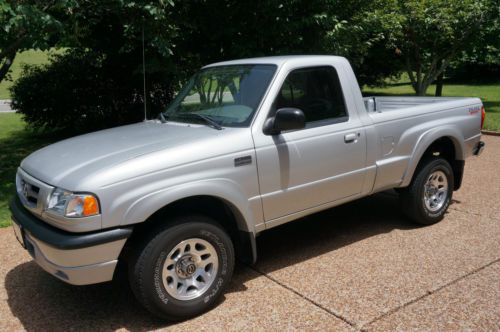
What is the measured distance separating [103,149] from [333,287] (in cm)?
216

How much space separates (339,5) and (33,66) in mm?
7863

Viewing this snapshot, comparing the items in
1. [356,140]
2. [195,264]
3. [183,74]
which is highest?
[183,74]

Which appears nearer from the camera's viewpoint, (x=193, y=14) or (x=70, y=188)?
(x=70, y=188)

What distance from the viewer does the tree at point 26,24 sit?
5684 mm

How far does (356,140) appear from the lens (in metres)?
4.55

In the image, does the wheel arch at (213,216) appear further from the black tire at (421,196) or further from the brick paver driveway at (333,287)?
the black tire at (421,196)

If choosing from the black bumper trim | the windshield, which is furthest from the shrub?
the black bumper trim

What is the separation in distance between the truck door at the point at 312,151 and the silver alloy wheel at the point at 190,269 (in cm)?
64

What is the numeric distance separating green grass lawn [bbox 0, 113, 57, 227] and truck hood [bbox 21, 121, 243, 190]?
248cm

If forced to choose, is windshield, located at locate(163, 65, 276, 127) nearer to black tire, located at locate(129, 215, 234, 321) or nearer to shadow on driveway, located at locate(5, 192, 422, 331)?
black tire, located at locate(129, 215, 234, 321)

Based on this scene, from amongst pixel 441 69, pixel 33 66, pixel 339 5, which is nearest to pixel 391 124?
pixel 339 5

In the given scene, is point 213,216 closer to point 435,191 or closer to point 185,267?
point 185,267

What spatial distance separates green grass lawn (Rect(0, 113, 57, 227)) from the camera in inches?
273

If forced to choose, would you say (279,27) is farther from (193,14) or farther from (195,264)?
(195,264)
